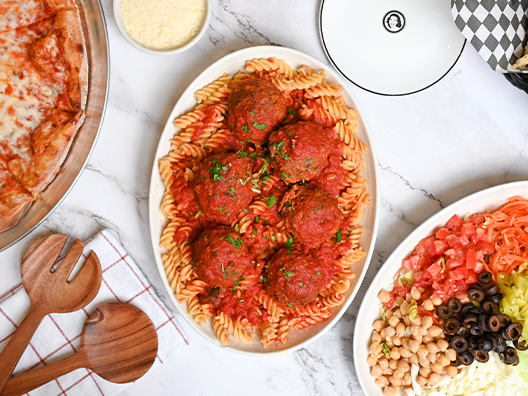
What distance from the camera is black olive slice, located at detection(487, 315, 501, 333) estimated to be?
388 centimetres

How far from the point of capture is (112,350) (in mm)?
4180

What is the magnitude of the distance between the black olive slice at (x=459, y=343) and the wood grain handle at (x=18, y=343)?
13.4 feet

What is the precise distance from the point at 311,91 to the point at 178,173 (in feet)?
4.88

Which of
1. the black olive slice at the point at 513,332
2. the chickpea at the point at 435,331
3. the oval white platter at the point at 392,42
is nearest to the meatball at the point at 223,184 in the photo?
the oval white platter at the point at 392,42

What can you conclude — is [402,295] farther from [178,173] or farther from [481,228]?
[178,173]

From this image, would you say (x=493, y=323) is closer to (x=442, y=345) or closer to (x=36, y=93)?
(x=442, y=345)

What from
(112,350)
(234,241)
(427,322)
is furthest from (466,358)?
(112,350)

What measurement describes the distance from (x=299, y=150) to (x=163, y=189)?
1.44 meters

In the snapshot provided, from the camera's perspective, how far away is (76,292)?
4129 millimetres

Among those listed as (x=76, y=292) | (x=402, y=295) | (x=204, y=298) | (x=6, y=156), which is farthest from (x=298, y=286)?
(x=6, y=156)

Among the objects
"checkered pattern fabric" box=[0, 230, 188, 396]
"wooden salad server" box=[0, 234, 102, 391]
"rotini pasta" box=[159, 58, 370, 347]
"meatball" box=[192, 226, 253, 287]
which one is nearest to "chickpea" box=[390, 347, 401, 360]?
"rotini pasta" box=[159, 58, 370, 347]

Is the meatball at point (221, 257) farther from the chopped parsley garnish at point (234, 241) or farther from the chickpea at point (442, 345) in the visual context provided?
the chickpea at point (442, 345)

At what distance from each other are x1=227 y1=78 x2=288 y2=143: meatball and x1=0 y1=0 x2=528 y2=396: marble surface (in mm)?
826

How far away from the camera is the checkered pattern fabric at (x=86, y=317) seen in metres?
4.22
